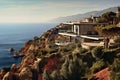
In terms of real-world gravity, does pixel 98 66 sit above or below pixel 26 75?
above

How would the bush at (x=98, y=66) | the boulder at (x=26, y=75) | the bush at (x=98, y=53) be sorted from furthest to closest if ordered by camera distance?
1. the boulder at (x=26, y=75)
2. the bush at (x=98, y=53)
3. the bush at (x=98, y=66)

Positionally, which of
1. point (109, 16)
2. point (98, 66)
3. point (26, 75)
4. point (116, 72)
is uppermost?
point (109, 16)

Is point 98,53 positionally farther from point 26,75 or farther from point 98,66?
point 26,75

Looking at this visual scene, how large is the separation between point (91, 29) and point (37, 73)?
21162 millimetres

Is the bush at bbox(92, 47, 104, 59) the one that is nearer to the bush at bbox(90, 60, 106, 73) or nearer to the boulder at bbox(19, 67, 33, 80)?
the bush at bbox(90, 60, 106, 73)

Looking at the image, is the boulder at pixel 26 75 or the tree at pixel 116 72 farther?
the boulder at pixel 26 75

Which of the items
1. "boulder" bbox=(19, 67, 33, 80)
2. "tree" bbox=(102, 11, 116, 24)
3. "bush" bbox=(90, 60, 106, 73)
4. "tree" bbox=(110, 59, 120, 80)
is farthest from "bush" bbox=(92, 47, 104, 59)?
"tree" bbox=(102, 11, 116, 24)

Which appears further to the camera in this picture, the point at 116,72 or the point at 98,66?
the point at 98,66

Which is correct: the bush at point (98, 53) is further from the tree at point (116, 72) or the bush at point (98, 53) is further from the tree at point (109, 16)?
the tree at point (109, 16)

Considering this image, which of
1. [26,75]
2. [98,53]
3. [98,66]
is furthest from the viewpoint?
[26,75]

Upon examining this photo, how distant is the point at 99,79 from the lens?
121 ft

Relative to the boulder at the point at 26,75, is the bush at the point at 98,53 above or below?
above

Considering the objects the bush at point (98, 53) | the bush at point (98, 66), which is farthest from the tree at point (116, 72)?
the bush at point (98, 53)

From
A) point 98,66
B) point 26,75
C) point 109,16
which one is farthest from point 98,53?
point 109,16
